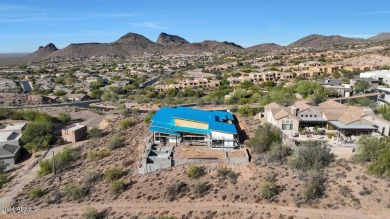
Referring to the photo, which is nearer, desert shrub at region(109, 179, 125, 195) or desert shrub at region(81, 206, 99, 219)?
desert shrub at region(81, 206, 99, 219)

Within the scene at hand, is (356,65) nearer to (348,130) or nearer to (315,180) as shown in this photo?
(348,130)

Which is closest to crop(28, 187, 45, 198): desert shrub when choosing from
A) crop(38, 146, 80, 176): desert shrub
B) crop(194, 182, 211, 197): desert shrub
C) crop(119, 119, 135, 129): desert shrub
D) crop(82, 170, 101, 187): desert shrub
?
crop(82, 170, 101, 187): desert shrub

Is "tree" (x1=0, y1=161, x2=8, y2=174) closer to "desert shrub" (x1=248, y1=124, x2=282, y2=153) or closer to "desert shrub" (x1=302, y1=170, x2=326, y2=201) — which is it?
"desert shrub" (x1=248, y1=124, x2=282, y2=153)

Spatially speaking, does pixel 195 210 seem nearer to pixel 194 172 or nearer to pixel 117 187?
pixel 194 172

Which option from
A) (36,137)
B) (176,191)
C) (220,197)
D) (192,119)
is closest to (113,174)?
(176,191)

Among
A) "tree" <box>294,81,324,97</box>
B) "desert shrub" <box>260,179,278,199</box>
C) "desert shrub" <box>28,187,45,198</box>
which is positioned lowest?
"desert shrub" <box>28,187,45,198</box>

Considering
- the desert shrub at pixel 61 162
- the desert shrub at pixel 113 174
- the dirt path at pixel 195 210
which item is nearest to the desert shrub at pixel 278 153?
the dirt path at pixel 195 210
